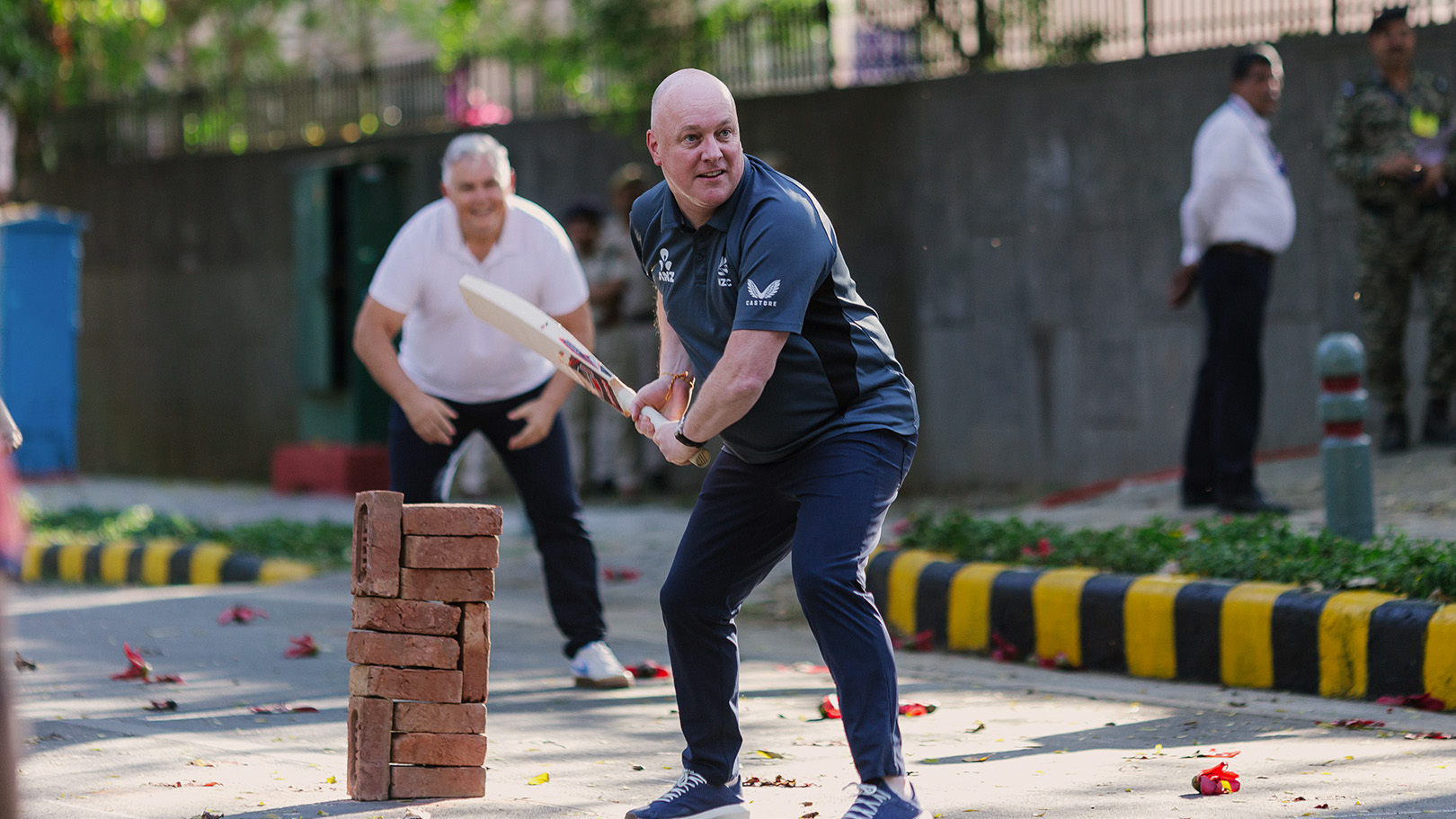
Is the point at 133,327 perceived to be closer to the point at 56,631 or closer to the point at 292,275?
the point at 292,275

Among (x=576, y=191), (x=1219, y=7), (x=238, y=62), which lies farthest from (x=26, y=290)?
(x=238, y=62)

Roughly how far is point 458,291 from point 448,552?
1763mm

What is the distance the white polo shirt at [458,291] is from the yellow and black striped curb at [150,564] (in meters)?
3.63

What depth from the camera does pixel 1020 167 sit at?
11.0m

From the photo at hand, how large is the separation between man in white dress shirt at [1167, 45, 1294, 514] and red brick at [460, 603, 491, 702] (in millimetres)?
4452

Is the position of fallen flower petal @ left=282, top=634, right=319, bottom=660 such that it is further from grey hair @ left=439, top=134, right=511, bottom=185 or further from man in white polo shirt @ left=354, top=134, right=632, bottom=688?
grey hair @ left=439, top=134, right=511, bottom=185

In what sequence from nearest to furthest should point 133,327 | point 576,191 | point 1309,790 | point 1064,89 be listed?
1. point 1309,790
2. point 1064,89
3. point 576,191
4. point 133,327

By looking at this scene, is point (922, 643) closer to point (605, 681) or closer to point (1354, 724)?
point (605, 681)

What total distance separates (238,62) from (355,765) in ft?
72.8

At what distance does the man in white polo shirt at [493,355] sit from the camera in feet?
19.3

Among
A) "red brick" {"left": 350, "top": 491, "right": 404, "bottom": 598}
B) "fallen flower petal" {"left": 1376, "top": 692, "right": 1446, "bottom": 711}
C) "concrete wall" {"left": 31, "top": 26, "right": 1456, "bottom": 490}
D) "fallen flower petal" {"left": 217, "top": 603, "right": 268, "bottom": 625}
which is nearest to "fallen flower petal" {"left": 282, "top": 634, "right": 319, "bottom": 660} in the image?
"fallen flower petal" {"left": 217, "top": 603, "right": 268, "bottom": 625}

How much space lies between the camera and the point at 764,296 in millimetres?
3678

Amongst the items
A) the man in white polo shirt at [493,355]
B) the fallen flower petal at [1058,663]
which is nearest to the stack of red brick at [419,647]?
the man in white polo shirt at [493,355]

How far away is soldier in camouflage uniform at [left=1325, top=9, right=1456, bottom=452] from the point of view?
28.6 feet
